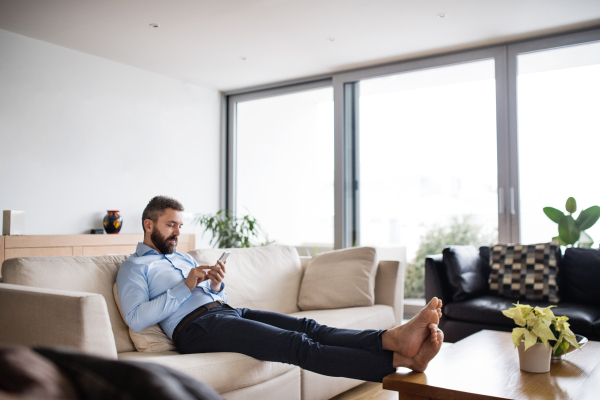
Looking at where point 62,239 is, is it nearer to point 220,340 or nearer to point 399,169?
point 220,340

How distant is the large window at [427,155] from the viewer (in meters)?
4.49

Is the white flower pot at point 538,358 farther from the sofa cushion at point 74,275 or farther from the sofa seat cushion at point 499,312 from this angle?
the sofa cushion at point 74,275

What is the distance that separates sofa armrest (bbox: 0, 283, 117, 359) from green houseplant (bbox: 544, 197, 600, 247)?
11.1 ft

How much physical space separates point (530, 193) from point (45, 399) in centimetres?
437

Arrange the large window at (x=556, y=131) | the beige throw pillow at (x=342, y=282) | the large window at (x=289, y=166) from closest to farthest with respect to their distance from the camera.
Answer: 1. the beige throw pillow at (x=342, y=282)
2. the large window at (x=556, y=131)
3. the large window at (x=289, y=166)

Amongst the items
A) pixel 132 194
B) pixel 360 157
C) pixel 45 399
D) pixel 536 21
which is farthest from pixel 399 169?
pixel 45 399

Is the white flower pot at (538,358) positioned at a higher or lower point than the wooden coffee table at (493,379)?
higher

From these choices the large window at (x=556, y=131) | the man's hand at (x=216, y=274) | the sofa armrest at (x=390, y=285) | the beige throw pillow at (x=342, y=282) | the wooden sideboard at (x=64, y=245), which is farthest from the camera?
the large window at (x=556, y=131)

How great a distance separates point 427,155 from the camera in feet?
15.7

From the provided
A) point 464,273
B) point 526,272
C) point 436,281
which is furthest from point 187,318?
point 526,272

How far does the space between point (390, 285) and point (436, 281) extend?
56 cm

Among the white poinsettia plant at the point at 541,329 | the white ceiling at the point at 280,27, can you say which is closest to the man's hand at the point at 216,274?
the white poinsettia plant at the point at 541,329

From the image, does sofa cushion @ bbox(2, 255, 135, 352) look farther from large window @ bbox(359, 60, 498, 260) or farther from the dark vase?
large window @ bbox(359, 60, 498, 260)

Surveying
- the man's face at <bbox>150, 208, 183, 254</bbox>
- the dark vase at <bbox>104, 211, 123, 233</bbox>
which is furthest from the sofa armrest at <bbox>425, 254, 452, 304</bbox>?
the dark vase at <bbox>104, 211, 123, 233</bbox>
